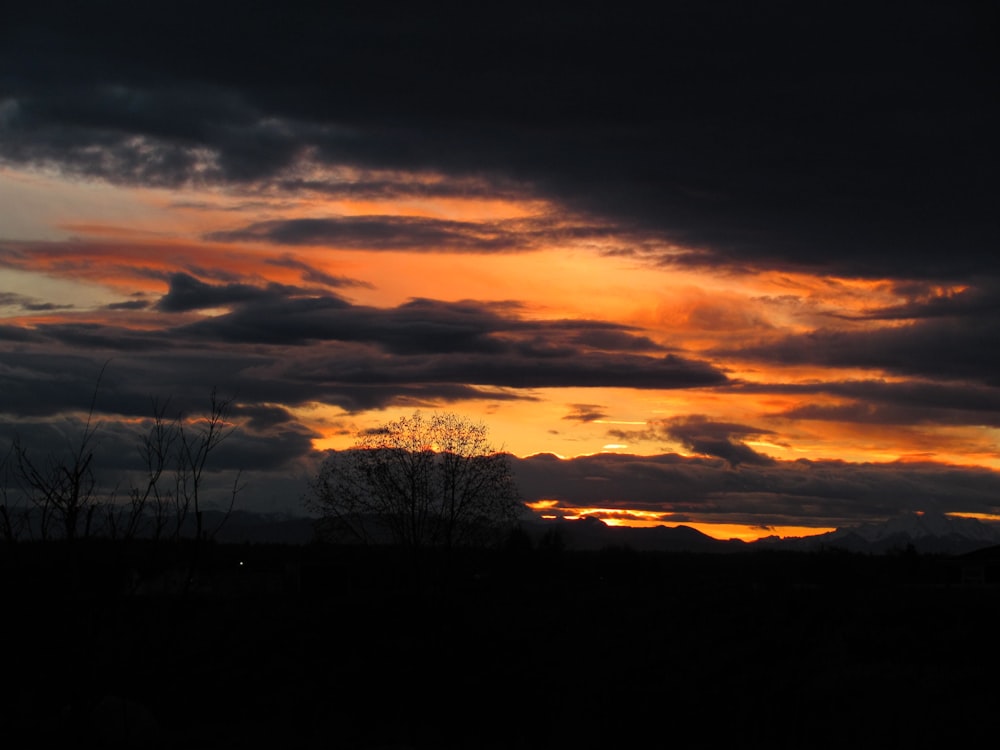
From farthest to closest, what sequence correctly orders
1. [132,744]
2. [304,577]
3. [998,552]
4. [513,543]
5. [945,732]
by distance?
1. [513,543]
2. [998,552]
3. [304,577]
4. [945,732]
5. [132,744]

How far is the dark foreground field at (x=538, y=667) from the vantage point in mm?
35812

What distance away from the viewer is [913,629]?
50.9 m

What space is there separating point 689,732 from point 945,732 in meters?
9.11

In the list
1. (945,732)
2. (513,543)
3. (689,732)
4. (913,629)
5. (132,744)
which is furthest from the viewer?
(513,543)

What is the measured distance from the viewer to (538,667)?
4962 centimetres

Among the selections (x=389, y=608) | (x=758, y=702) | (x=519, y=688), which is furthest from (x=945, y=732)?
(x=389, y=608)

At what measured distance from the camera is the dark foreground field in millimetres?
35812

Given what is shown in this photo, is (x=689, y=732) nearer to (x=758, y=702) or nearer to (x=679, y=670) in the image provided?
(x=758, y=702)

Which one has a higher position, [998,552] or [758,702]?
[998,552]

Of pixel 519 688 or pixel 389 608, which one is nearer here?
pixel 519 688

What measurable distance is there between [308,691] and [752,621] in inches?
935

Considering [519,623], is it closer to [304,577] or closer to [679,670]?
[679,670]

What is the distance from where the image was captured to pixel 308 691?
158ft

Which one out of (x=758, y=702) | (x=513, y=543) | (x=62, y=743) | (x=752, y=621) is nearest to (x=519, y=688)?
(x=758, y=702)
